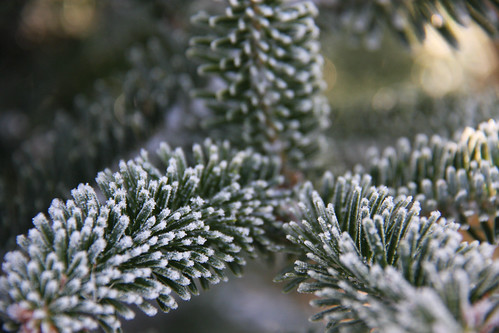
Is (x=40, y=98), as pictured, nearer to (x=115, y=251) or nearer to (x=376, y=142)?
(x=115, y=251)

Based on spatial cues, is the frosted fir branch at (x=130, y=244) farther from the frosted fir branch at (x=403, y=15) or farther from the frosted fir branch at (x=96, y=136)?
the frosted fir branch at (x=403, y=15)

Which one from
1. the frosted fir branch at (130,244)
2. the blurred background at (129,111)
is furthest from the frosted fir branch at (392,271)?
the blurred background at (129,111)

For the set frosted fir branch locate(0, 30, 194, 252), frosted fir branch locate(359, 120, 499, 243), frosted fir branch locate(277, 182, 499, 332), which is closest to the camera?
frosted fir branch locate(277, 182, 499, 332)

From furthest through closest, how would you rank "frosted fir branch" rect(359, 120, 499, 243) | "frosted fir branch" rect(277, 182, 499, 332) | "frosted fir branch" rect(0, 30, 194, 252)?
"frosted fir branch" rect(0, 30, 194, 252) → "frosted fir branch" rect(359, 120, 499, 243) → "frosted fir branch" rect(277, 182, 499, 332)

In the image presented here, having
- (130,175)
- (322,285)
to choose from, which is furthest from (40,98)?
(322,285)

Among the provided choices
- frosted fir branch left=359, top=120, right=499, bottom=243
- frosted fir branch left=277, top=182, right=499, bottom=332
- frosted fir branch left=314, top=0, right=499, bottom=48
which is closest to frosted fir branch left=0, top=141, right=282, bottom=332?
frosted fir branch left=277, top=182, right=499, bottom=332

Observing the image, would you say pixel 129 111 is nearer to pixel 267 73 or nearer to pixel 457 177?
pixel 267 73

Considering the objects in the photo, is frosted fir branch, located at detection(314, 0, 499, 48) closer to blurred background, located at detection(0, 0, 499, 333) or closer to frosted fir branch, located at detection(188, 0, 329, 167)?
blurred background, located at detection(0, 0, 499, 333)
